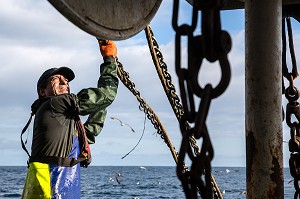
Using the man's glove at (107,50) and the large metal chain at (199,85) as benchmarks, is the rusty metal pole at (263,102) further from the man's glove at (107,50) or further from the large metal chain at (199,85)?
the man's glove at (107,50)

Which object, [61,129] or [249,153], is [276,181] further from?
[61,129]

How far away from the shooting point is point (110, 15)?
8.30 ft

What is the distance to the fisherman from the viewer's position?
431cm

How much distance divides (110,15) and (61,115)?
1.98 m

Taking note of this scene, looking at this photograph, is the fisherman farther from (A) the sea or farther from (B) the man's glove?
(A) the sea

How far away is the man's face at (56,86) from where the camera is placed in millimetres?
4559

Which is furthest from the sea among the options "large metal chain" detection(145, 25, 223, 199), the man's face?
the man's face

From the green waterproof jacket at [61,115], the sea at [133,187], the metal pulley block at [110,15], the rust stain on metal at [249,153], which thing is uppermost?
the metal pulley block at [110,15]

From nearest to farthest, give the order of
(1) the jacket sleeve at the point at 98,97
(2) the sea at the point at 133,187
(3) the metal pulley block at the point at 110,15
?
1. (3) the metal pulley block at the point at 110,15
2. (1) the jacket sleeve at the point at 98,97
3. (2) the sea at the point at 133,187

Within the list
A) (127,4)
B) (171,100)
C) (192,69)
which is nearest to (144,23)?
(127,4)

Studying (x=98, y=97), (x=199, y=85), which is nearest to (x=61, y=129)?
(x=98, y=97)

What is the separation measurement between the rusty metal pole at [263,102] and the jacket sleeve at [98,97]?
1.81 meters

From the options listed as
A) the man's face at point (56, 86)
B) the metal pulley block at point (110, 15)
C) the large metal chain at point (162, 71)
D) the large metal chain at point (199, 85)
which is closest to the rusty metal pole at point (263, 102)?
the metal pulley block at point (110, 15)

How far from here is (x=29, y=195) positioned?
4.35 metres
